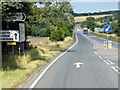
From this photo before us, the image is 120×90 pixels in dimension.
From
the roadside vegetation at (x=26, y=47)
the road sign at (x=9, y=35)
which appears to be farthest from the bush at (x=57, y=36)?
the road sign at (x=9, y=35)

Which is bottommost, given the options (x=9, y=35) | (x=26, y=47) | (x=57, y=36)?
(x=57, y=36)

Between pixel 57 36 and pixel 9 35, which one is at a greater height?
pixel 9 35

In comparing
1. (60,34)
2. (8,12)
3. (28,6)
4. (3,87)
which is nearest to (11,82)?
(3,87)

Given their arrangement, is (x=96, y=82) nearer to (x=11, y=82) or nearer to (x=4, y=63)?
(x=11, y=82)

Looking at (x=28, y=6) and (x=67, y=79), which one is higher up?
(x=28, y=6)

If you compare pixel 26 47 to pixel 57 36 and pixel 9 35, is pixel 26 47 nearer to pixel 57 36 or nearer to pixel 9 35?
pixel 9 35

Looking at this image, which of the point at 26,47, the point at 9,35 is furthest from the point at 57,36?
the point at 9,35

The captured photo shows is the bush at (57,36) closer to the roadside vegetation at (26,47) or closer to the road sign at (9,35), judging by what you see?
the roadside vegetation at (26,47)

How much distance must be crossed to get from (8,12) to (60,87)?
706 cm

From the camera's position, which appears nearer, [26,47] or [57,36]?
[26,47]

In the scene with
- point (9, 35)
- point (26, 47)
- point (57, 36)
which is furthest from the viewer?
point (57, 36)

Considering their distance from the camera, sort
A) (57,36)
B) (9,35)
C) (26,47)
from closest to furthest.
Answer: (9,35) < (26,47) < (57,36)

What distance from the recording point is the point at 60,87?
13.0 metres

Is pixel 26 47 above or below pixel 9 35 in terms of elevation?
below
